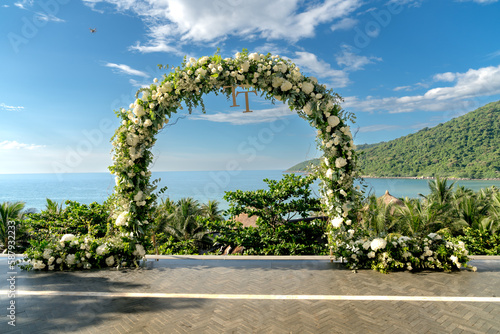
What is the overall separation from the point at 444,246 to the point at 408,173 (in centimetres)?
2994

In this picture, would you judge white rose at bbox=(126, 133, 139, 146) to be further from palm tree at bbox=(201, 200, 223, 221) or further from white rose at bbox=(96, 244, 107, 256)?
palm tree at bbox=(201, 200, 223, 221)

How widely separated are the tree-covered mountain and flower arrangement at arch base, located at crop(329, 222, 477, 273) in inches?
1026

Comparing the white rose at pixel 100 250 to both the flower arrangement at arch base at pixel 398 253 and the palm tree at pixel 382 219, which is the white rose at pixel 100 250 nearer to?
the flower arrangement at arch base at pixel 398 253

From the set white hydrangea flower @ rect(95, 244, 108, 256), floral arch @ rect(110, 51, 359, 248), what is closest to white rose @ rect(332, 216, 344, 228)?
floral arch @ rect(110, 51, 359, 248)

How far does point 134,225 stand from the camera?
597cm

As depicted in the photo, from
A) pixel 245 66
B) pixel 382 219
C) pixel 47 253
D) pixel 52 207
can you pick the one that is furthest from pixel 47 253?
pixel 382 219

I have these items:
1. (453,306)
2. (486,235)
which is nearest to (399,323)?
(453,306)

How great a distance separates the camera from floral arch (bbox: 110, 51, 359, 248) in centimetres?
558

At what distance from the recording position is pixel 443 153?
109 ft

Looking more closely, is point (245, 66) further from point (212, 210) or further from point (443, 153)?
point (443, 153)

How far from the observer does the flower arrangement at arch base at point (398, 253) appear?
5320mm

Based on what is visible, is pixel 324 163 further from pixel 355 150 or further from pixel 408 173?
pixel 408 173

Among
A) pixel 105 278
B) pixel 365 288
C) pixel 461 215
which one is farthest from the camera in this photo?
pixel 461 215

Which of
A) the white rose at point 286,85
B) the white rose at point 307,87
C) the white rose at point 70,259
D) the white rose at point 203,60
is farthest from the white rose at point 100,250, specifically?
the white rose at point 307,87
